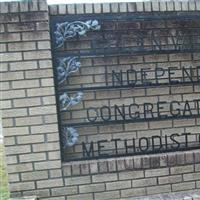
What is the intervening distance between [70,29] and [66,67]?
1.14ft

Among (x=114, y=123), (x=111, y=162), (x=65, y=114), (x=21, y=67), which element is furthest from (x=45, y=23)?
(x=111, y=162)

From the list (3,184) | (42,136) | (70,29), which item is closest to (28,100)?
(42,136)

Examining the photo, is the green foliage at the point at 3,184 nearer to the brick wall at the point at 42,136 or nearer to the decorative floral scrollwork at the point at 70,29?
the brick wall at the point at 42,136

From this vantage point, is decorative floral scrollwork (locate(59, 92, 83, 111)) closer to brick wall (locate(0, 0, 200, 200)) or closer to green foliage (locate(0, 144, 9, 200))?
brick wall (locate(0, 0, 200, 200))

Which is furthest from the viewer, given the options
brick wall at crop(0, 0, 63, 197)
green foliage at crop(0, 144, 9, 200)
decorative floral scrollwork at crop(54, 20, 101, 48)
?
green foliage at crop(0, 144, 9, 200)

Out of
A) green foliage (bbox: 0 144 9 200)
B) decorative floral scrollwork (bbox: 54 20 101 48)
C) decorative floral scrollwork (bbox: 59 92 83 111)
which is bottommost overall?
green foliage (bbox: 0 144 9 200)

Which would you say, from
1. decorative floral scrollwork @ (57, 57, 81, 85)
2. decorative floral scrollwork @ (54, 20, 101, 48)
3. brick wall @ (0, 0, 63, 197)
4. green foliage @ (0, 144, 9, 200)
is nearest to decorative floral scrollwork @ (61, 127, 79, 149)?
brick wall @ (0, 0, 63, 197)

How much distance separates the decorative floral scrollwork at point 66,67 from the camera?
3882 mm

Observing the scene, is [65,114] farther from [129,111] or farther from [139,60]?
[139,60]

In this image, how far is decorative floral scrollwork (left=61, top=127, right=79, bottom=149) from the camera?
154 inches

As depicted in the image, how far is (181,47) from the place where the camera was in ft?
13.6

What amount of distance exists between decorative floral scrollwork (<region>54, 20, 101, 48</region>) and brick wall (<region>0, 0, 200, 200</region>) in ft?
0.35

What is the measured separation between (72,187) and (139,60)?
134 cm

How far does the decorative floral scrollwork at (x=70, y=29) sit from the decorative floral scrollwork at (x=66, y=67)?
15cm
